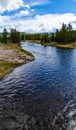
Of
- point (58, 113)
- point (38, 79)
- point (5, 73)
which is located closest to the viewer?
point (58, 113)

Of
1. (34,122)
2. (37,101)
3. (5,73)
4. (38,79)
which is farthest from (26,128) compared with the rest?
(5,73)

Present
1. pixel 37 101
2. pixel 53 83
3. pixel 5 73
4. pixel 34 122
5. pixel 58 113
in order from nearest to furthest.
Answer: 1. pixel 34 122
2. pixel 58 113
3. pixel 37 101
4. pixel 53 83
5. pixel 5 73

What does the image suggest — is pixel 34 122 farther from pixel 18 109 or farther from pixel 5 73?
pixel 5 73

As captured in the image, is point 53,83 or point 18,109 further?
point 53,83

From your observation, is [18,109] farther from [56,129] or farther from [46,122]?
[56,129]

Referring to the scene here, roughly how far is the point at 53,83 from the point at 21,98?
10.6m

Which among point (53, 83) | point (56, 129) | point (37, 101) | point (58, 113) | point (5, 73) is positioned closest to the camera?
point (56, 129)

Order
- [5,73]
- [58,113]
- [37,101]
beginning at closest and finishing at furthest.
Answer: [58,113] < [37,101] < [5,73]

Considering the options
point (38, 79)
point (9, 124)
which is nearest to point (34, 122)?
point (9, 124)

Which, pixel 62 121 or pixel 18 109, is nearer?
pixel 62 121

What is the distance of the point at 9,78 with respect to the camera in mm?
44469

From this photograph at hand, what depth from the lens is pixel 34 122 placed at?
23359 mm

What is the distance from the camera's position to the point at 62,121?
2364 centimetres

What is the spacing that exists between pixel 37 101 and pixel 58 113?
5.20m
